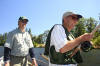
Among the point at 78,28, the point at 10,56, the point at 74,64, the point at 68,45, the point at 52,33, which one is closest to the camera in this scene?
the point at 68,45

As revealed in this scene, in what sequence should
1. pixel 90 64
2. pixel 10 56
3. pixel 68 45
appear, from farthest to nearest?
pixel 90 64 → pixel 10 56 → pixel 68 45

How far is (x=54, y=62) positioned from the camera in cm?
212

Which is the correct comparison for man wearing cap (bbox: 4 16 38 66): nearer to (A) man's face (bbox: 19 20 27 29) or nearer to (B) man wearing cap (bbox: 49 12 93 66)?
(A) man's face (bbox: 19 20 27 29)

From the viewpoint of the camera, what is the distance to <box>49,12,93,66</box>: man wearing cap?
185 cm

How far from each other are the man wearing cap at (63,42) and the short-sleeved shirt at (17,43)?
1.67m

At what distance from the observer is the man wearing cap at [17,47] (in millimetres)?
3684

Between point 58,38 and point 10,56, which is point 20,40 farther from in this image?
point 58,38

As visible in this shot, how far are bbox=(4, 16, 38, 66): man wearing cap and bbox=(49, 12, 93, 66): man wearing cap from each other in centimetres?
168

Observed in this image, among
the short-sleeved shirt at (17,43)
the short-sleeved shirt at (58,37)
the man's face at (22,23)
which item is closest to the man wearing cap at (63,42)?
the short-sleeved shirt at (58,37)

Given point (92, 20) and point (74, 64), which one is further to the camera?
point (92, 20)

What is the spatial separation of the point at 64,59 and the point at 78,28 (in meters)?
52.6

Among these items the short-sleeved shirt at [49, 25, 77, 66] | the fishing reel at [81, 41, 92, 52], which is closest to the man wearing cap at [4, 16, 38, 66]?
the short-sleeved shirt at [49, 25, 77, 66]

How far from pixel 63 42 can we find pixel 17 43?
209 centimetres

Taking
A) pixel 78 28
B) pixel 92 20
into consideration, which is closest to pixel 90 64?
pixel 78 28
